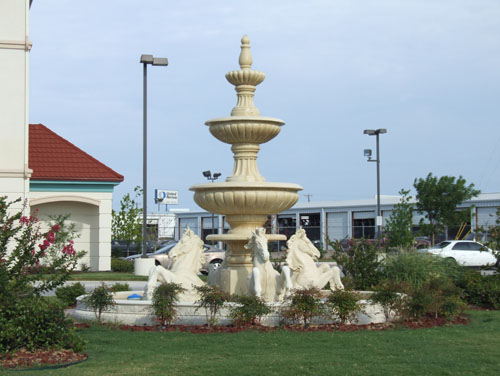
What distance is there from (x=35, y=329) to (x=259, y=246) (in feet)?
15.9

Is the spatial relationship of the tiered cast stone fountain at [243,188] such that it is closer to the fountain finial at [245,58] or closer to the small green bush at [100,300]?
the fountain finial at [245,58]

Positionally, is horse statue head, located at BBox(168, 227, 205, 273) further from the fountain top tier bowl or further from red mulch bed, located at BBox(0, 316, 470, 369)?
red mulch bed, located at BBox(0, 316, 470, 369)

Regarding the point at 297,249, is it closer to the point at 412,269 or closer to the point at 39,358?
the point at 412,269

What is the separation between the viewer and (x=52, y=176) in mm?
29844

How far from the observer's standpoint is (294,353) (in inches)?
391

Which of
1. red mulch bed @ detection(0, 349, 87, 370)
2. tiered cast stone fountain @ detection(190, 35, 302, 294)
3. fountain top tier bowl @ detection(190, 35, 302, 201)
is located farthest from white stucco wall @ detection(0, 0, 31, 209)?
red mulch bed @ detection(0, 349, 87, 370)

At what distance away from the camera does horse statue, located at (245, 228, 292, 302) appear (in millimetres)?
13289

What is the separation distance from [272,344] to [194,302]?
2.61 metres

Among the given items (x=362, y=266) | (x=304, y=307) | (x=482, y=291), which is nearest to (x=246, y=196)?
(x=304, y=307)

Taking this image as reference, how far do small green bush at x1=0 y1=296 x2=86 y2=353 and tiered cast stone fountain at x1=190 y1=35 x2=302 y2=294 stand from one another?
5.20m

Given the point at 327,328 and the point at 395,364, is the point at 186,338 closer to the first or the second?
the point at 327,328

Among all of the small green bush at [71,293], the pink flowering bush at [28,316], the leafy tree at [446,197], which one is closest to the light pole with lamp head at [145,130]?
the small green bush at [71,293]

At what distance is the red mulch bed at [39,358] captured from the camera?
9.12m

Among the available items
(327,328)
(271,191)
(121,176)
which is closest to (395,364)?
(327,328)
